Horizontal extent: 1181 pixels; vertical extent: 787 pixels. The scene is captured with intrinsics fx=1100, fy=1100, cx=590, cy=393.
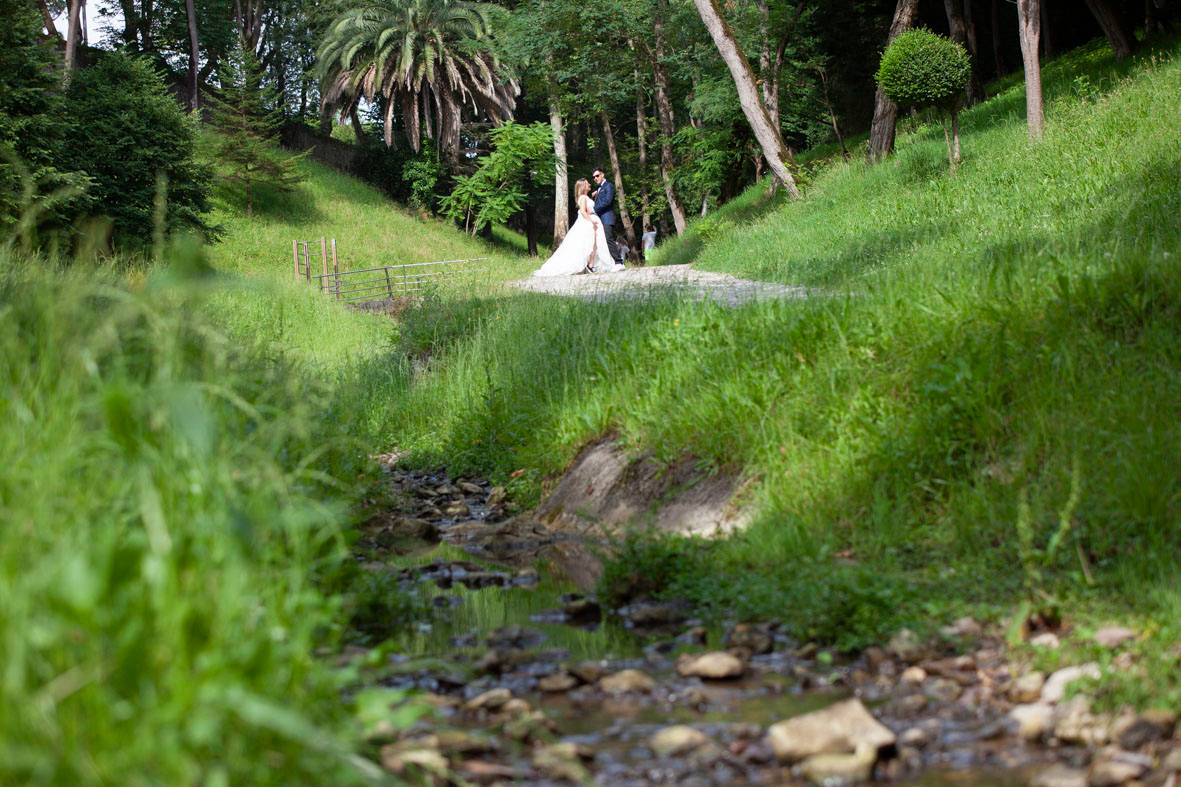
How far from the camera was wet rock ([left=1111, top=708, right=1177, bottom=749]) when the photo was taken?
135 inches

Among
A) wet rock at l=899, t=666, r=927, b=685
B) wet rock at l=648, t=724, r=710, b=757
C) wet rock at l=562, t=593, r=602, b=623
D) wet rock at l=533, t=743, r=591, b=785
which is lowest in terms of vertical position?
wet rock at l=562, t=593, r=602, b=623

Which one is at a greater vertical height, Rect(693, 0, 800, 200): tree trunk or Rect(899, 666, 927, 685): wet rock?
Rect(693, 0, 800, 200): tree trunk

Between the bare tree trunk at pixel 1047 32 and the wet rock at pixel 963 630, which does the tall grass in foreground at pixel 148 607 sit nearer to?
the wet rock at pixel 963 630

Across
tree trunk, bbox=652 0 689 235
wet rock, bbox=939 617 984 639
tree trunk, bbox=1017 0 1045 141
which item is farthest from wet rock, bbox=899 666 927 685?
tree trunk, bbox=652 0 689 235

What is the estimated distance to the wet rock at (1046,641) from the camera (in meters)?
4.18

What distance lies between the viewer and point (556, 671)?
4.39m

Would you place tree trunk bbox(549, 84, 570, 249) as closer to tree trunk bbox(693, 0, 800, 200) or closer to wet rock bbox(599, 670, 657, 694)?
tree trunk bbox(693, 0, 800, 200)

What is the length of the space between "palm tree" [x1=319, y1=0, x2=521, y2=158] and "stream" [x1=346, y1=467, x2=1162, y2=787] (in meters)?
40.7

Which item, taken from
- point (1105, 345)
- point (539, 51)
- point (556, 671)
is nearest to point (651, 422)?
point (1105, 345)

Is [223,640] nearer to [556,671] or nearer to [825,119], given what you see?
[556,671]

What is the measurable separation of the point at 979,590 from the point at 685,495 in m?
2.38

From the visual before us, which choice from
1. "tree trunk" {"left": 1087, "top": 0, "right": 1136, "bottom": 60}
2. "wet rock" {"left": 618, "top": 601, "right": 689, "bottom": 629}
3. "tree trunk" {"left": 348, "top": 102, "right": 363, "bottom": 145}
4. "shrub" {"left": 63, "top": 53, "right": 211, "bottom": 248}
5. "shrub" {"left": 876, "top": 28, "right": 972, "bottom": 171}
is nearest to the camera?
"wet rock" {"left": 618, "top": 601, "right": 689, "bottom": 629}

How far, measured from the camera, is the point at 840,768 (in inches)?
132

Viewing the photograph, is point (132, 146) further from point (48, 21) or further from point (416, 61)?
point (416, 61)
